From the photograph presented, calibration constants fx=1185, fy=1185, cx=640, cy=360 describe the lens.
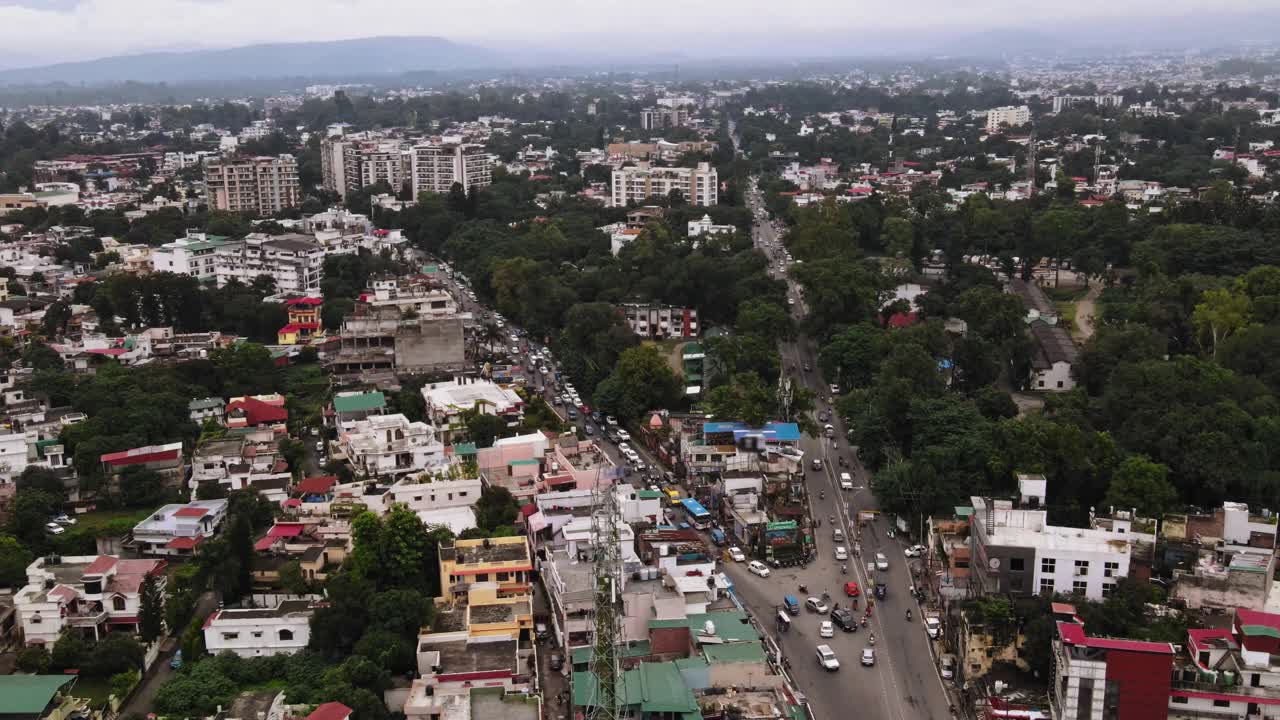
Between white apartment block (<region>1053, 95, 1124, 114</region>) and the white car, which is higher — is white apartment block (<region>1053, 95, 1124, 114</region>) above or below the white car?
above

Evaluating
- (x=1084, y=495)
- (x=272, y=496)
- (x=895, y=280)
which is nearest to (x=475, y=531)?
(x=272, y=496)

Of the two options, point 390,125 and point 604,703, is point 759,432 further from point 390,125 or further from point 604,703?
point 390,125

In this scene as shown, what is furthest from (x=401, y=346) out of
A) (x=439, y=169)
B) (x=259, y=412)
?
(x=439, y=169)

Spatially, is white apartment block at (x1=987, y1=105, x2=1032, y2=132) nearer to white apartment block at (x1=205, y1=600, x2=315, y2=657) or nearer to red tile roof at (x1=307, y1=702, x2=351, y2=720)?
white apartment block at (x1=205, y1=600, x2=315, y2=657)

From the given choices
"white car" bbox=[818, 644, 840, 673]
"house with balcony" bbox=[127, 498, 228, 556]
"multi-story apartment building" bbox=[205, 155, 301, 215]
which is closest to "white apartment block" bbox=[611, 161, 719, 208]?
"multi-story apartment building" bbox=[205, 155, 301, 215]

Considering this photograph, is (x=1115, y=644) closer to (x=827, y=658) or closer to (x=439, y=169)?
(x=827, y=658)

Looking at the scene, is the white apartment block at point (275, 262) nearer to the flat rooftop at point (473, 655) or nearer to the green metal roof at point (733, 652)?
the flat rooftop at point (473, 655)
